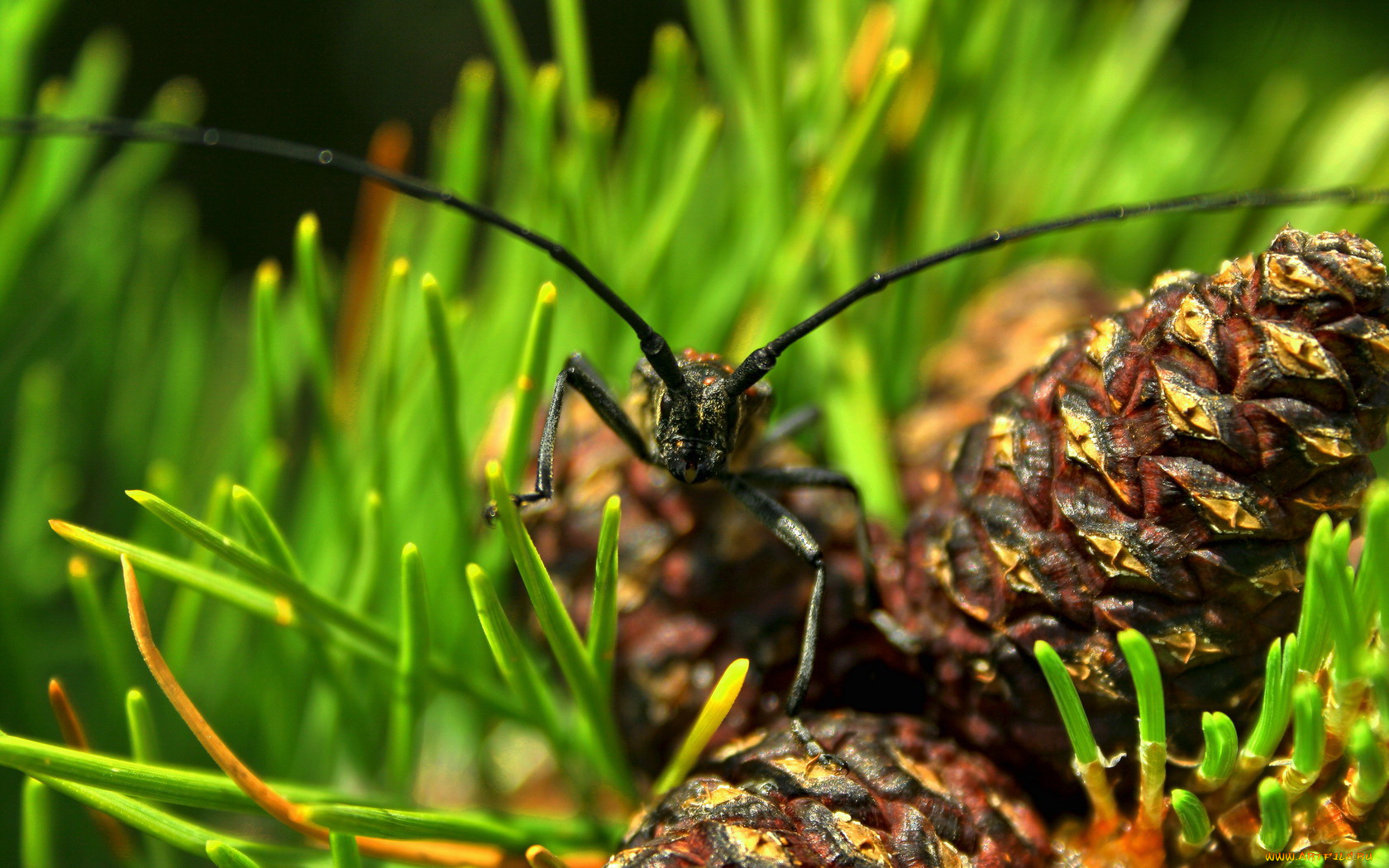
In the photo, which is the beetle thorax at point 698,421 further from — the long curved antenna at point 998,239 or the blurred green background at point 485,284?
the blurred green background at point 485,284

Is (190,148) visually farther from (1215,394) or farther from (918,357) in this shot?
(1215,394)

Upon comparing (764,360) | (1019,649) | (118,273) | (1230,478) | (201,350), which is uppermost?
(118,273)

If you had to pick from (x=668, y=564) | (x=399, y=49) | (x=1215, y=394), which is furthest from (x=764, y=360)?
(x=399, y=49)

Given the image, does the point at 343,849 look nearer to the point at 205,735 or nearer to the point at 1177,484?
the point at 205,735

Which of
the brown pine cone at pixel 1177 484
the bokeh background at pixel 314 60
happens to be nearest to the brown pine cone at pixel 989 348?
the brown pine cone at pixel 1177 484

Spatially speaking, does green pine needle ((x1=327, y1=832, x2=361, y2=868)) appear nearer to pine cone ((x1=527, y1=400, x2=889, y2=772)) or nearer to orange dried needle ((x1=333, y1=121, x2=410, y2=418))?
pine cone ((x1=527, y1=400, x2=889, y2=772))

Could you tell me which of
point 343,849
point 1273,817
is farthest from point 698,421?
point 1273,817
